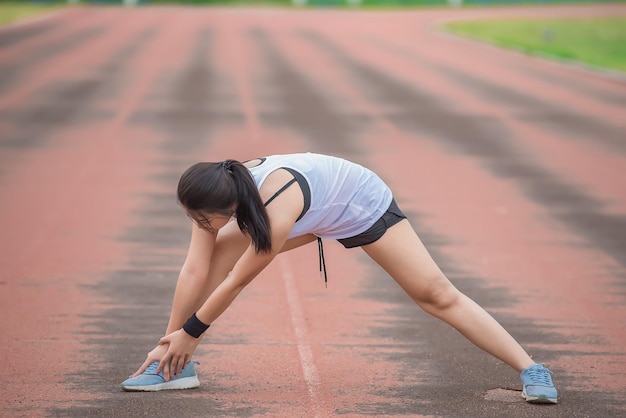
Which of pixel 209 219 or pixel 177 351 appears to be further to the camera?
pixel 177 351

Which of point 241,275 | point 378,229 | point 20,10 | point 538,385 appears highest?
point 378,229

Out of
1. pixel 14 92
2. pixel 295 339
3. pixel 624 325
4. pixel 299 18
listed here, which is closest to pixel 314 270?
pixel 295 339

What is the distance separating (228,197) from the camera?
4.48m

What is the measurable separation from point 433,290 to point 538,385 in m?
0.68

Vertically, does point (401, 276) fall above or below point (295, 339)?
above

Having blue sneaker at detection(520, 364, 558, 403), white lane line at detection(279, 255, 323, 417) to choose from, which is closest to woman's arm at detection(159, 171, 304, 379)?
white lane line at detection(279, 255, 323, 417)

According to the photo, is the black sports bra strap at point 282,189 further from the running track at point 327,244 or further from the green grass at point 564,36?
the green grass at point 564,36

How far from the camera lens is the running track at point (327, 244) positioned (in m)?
5.39

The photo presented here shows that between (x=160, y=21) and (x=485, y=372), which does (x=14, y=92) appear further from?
(x=160, y=21)

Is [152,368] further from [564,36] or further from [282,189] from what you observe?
[564,36]

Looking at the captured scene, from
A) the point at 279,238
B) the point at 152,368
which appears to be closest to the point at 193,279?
the point at 152,368

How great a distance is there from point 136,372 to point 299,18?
41.2m

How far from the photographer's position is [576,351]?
6.14m

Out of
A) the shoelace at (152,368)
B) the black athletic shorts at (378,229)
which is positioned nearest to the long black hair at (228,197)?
the black athletic shorts at (378,229)
